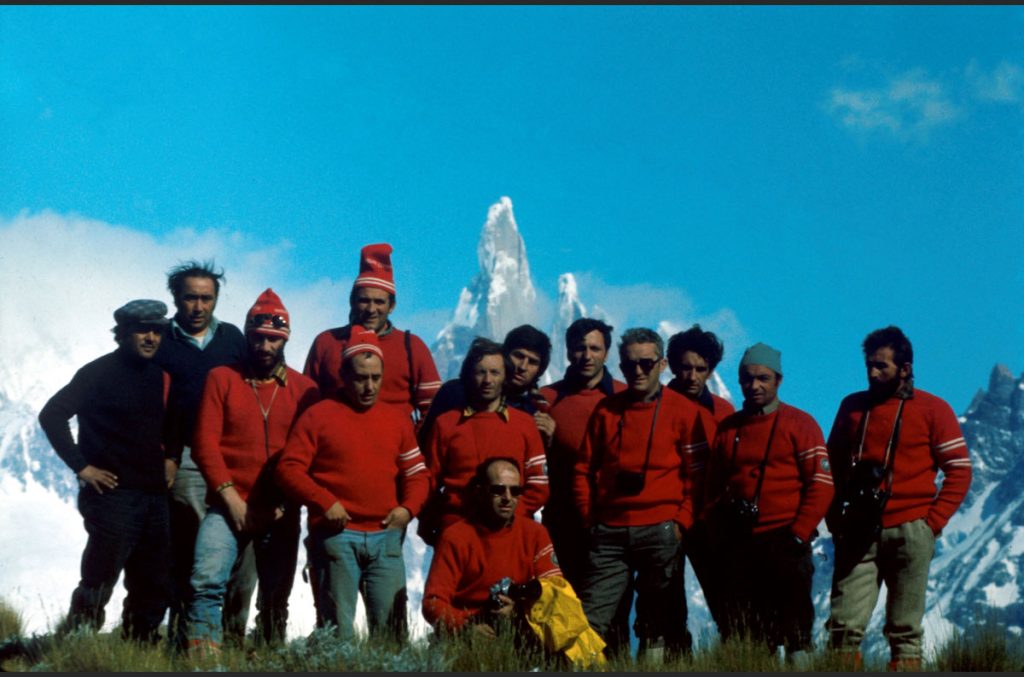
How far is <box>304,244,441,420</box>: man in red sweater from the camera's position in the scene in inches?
320

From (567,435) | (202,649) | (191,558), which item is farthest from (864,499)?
(191,558)

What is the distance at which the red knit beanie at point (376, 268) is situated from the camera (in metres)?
8.47

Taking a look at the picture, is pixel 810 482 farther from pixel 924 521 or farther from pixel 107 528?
pixel 107 528

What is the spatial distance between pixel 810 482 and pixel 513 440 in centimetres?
203

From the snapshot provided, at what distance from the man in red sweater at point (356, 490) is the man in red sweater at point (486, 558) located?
0.29m

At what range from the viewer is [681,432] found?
7953 millimetres

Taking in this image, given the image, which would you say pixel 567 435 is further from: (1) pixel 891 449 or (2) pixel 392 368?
(1) pixel 891 449

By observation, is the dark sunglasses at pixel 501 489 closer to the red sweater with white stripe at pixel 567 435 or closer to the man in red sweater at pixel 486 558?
the man in red sweater at pixel 486 558

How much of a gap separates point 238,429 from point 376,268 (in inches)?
71.9

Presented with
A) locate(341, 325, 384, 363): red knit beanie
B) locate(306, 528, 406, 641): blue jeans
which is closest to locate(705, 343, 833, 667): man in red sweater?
locate(306, 528, 406, 641): blue jeans

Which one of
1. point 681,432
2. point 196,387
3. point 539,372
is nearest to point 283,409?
point 196,387

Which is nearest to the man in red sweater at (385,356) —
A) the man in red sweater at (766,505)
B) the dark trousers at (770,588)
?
the man in red sweater at (766,505)

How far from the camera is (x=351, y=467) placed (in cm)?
720

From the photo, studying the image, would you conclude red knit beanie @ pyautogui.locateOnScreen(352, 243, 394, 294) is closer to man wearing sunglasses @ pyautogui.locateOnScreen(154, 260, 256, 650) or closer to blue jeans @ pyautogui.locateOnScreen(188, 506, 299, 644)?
man wearing sunglasses @ pyautogui.locateOnScreen(154, 260, 256, 650)
